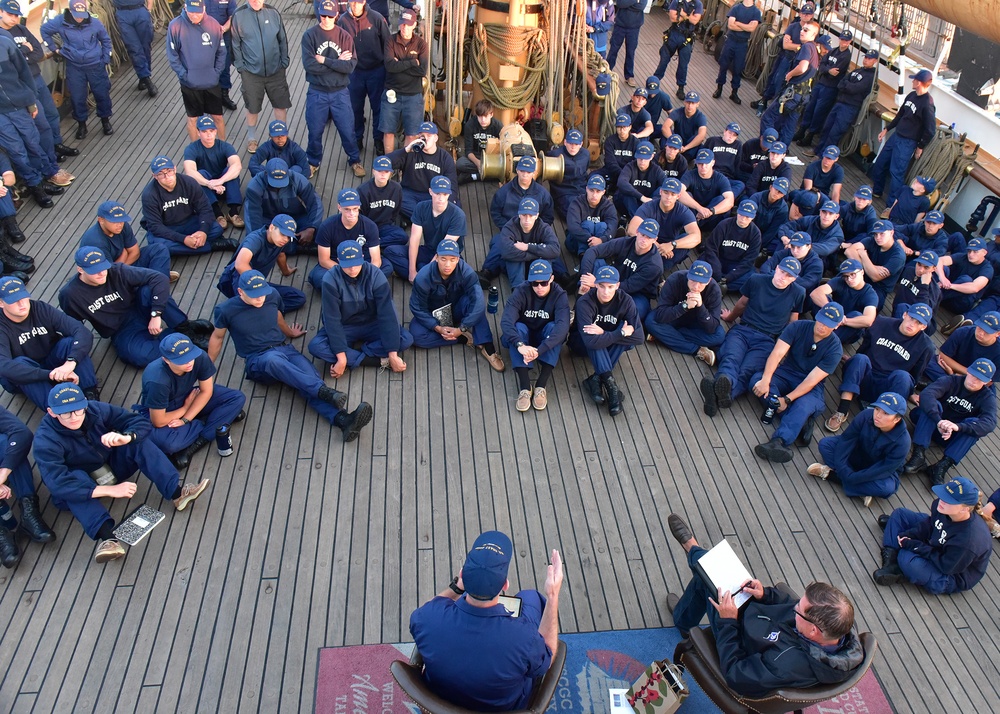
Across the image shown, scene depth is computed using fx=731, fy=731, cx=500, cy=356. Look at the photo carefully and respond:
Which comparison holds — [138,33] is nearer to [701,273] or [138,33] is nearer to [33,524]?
[33,524]

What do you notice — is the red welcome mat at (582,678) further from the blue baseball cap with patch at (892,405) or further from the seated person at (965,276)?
the seated person at (965,276)

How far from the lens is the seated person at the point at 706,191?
25.3ft

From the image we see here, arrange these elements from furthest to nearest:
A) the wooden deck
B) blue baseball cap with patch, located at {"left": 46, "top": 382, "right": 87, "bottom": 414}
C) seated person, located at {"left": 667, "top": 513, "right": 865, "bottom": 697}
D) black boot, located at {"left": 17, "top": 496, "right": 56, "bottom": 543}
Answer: black boot, located at {"left": 17, "top": 496, "right": 56, "bottom": 543} < blue baseball cap with patch, located at {"left": 46, "top": 382, "right": 87, "bottom": 414} < the wooden deck < seated person, located at {"left": 667, "top": 513, "right": 865, "bottom": 697}

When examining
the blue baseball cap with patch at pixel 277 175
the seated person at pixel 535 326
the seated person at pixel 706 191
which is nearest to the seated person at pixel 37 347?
the blue baseball cap with patch at pixel 277 175

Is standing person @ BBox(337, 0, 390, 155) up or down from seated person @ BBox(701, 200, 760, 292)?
up

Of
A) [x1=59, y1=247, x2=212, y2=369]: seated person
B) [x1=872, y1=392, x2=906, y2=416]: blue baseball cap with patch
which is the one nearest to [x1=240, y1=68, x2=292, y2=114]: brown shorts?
[x1=59, y1=247, x2=212, y2=369]: seated person

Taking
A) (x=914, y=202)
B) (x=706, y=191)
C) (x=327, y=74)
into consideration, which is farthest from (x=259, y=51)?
(x=914, y=202)

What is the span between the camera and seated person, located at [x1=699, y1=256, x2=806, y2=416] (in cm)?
590

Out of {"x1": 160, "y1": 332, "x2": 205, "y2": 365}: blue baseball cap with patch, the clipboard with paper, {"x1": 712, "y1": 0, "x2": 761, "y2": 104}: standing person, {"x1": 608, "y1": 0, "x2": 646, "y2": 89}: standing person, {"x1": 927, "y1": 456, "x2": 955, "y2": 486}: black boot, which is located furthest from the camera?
{"x1": 608, "y1": 0, "x2": 646, "y2": 89}: standing person

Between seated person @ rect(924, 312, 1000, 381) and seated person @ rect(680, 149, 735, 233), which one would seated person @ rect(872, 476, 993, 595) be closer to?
seated person @ rect(924, 312, 1000, 381)

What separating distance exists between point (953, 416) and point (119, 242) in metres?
6.72

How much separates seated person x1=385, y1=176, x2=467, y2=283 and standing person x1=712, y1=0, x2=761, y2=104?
6400 mm

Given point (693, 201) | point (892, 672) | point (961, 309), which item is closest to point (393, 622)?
point (892, 672)

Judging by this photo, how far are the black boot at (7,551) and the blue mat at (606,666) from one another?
10.4ft
